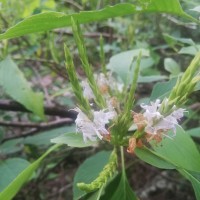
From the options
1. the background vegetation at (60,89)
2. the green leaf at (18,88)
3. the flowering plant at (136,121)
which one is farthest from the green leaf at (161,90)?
the green leaf at (18,88)

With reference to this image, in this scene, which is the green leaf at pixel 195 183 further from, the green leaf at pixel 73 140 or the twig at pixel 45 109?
the twig at pixel 45 109

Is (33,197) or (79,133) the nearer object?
(79,133)

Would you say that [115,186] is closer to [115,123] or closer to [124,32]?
[115,123]

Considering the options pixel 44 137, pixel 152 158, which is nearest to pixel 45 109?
pixel 44 137

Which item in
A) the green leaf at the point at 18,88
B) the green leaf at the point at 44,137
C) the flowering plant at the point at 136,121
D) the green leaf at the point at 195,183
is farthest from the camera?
the green leaf at the point at 44,137

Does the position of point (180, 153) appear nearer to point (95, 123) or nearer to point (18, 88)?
point (95, 123)

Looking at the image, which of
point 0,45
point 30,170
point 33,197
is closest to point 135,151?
point 30,170
